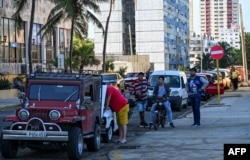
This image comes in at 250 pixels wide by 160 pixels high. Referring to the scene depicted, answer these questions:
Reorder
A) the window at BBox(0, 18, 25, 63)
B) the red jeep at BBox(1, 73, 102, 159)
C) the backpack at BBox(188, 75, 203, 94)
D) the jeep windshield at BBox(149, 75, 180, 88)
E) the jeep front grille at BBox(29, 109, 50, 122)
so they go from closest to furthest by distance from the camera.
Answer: the red jeep at BBox(1, 73, 102, 159) < the jeep front grille at BBox(29, 109, 50, 122) < the backpack at BBox(188, 75, 203, 94) < the jeep windshield at BBox(149, 75, 180, 88) < the window at BBox(0, 18, 25, 63)

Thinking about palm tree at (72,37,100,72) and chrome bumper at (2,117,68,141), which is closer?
chrome bumper at (2,117,68,141)

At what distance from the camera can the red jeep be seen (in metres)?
11.6

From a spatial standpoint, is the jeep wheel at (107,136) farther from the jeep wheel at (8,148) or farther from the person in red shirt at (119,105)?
the jeep wheel at (8,148)

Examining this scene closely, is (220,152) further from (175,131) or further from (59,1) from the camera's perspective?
(59,1)

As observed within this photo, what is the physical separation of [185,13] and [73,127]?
136155 mm

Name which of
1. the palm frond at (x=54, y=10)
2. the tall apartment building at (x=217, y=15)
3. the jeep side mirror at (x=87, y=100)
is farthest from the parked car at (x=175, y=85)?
the tall apartment building at (x=217, y=15)

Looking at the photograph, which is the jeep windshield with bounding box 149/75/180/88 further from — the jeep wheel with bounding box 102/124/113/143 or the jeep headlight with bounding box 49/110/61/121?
the jeep headlight with bounding box 49/110/61/121

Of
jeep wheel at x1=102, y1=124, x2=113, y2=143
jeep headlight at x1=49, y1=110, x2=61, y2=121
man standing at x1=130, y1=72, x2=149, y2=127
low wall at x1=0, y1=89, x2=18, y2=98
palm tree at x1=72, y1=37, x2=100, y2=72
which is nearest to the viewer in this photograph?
jeep headlight at x1=49, y1=110, x2=61, y2=121

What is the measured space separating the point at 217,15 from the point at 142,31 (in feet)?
221

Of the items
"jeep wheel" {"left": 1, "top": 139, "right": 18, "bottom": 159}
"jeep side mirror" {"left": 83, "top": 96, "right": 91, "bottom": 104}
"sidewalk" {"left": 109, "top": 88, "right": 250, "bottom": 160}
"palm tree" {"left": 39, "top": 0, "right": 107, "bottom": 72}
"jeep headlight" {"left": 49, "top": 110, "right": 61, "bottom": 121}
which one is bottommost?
"sidewalk" {"left": 109, "top": 88, "right": 250, "bottom": 160}

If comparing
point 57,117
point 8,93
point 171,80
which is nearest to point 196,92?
point 57,117

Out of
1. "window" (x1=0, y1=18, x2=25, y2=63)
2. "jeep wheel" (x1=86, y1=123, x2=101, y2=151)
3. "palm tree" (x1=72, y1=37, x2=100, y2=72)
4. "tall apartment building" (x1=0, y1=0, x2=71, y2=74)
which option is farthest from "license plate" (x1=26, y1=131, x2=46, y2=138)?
"palm tree" (x1=72, y1=37, x2=100, y2=72)

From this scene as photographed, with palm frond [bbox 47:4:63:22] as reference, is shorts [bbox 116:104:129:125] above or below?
below

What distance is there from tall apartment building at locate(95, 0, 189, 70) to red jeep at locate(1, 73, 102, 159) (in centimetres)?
9639
